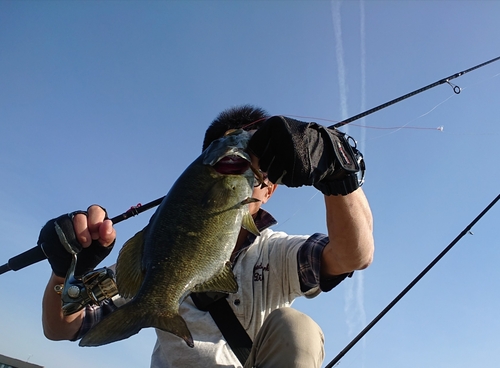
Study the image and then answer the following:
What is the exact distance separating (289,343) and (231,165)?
1011 mm

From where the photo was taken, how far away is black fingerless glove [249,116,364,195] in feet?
7.18

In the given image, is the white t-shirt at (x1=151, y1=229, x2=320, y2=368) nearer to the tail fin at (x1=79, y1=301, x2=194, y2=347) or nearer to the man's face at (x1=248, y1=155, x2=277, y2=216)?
the man's face at (x1=248, y1=155, x2=277, y2=216)

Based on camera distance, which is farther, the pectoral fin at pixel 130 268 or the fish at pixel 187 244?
the pectoral fin at pixel 130 268

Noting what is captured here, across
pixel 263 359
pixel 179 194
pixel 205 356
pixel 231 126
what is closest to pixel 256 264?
pixel 205 356

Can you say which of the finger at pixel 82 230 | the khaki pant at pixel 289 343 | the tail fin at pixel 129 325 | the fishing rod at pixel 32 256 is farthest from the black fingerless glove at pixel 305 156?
the fishing rod at pixel 32 256

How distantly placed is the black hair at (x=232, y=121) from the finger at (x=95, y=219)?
1514 mm

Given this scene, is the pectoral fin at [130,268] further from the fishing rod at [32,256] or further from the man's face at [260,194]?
the fishing rod at [32,256]

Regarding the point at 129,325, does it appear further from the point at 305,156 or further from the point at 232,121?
the point at 232,121

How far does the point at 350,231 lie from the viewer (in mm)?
2523

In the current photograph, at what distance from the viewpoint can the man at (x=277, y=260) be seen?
2178 mm

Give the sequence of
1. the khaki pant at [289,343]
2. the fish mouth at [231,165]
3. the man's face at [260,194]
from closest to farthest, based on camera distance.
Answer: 1. the khaki pant at [289,343]
2. the fish mouth at [231,165]
3. the man's face at [260,194]

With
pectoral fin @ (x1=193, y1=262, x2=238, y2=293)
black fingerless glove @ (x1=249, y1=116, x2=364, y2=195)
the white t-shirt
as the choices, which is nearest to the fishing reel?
the white t-shirt

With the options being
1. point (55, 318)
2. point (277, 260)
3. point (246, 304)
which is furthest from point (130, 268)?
point (55, 318)

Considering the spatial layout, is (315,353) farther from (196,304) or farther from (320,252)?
(196,304)
